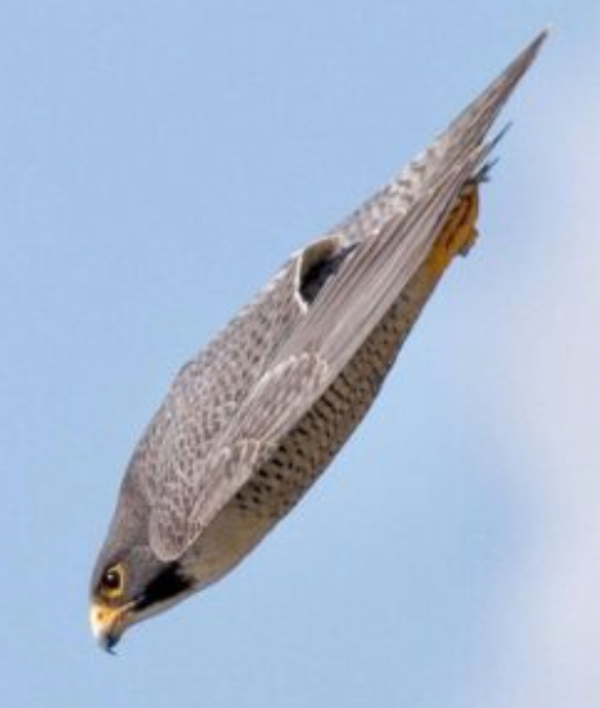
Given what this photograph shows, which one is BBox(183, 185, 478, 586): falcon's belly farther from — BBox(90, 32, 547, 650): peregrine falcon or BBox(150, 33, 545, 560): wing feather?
BBox(150, 33, 545, 560): wing feather

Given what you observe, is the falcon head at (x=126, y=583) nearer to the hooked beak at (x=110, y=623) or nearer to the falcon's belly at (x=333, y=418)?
the hooked beak at (x=110, y=623)

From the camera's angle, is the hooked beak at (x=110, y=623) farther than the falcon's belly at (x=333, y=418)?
Yes

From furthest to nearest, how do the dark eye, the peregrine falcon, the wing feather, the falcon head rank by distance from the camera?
the dark eye
the falcon head
the peregrine falcon
the wing feather

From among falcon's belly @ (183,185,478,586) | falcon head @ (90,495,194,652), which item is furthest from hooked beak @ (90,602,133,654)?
falcon's belly @ (183,185,478,586)

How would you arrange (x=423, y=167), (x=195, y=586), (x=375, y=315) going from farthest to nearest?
(x=195, y=586), (x=423, y=167), (x=375, y=315)

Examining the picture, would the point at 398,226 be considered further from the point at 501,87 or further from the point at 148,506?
the point at 148,506

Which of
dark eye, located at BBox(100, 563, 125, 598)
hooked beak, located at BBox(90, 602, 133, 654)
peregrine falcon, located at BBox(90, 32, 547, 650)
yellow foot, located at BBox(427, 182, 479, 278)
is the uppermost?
yellow foot, located at BBox(427, 182, 479, 278)

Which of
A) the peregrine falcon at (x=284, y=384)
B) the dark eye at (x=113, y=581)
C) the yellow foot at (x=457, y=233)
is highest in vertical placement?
the yellow foot at (x=457, y=233)

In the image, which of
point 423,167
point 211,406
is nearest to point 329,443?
point 211,406

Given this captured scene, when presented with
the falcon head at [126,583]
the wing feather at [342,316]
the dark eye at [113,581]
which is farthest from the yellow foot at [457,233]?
the dark eye at [113,581]
